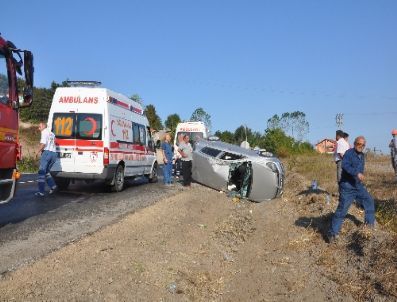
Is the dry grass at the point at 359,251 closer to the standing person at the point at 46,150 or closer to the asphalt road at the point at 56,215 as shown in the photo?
the asphalt road at the point at 56,215

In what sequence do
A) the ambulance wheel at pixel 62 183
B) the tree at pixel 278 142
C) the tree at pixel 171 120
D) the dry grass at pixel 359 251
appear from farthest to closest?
the tree at pixel 171 120 < the tree at pixel 278 142 < the ambulance wheel at pixel 62 183 < the dry grass at pixel 359 251

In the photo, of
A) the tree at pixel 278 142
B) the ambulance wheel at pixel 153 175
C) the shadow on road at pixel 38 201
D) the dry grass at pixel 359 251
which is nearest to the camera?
the dry grass at pixel 359 251

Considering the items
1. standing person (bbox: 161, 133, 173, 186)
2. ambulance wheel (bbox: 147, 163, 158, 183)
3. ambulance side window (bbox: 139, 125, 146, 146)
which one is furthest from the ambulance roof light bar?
ambulance wheel (bbox: 147, 163, 158, 183)

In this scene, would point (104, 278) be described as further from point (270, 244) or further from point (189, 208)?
point (189, 208)

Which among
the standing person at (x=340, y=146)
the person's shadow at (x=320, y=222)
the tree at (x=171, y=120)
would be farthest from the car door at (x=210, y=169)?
the tree at (x=171, y=120)

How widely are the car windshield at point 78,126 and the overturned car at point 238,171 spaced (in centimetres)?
343

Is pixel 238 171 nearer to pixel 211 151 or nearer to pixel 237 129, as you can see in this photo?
pixel 211 151

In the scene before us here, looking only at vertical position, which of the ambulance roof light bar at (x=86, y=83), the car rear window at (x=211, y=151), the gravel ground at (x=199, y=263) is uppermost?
the ambulance roof light bar at (x=86, y=83)

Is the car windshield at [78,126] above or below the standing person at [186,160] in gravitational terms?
above

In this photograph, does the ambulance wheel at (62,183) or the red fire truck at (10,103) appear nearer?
the red fire truck at (10,103)

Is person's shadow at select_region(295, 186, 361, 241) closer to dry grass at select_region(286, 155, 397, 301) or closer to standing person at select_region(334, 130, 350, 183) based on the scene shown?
dry grass at select_region(286, 155, 397, 301)

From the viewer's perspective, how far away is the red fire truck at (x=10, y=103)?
316 inches

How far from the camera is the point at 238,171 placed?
46.5 feet

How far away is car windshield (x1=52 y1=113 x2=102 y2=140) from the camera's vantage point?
42.3ft
